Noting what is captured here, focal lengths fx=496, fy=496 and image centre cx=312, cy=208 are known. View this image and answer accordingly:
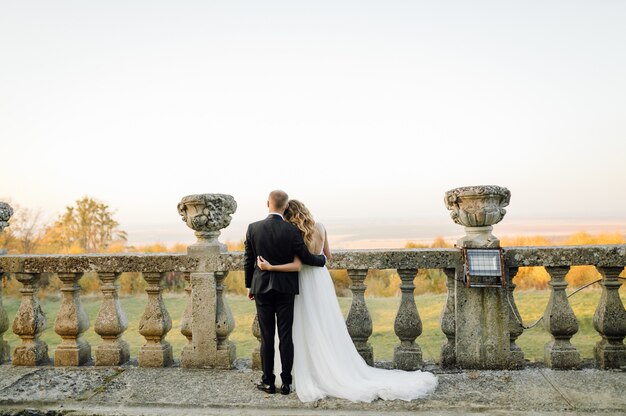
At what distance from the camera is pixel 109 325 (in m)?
5.14

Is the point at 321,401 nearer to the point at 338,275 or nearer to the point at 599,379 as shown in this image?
the point at 599,379

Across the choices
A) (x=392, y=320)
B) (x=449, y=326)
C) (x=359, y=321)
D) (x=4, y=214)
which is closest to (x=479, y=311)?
(x=449, y=326)

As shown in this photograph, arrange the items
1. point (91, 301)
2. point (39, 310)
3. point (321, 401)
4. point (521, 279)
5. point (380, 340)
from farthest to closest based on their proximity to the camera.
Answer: point (91, 301), point (521, 279), point (380, 340), point (39, 310), point (321, 401)

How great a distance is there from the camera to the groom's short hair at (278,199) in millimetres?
4340

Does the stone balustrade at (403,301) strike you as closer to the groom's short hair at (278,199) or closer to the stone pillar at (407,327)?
the stone pillar at (407,327)

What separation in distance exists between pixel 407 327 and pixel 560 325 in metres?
1.47

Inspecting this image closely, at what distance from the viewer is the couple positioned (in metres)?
4.26

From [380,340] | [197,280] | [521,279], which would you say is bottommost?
[380,340]

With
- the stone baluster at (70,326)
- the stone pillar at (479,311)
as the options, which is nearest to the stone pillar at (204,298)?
the stone baluster at (70,326)

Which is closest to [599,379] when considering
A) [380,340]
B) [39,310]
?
[380,340]

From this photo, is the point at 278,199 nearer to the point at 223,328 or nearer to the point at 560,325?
the point at 223,328

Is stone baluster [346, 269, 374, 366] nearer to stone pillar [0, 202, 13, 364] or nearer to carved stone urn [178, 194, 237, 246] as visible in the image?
carved stone urn [178, 194, 237, 246]

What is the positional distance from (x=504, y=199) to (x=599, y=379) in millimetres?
1819

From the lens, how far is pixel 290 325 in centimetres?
438
